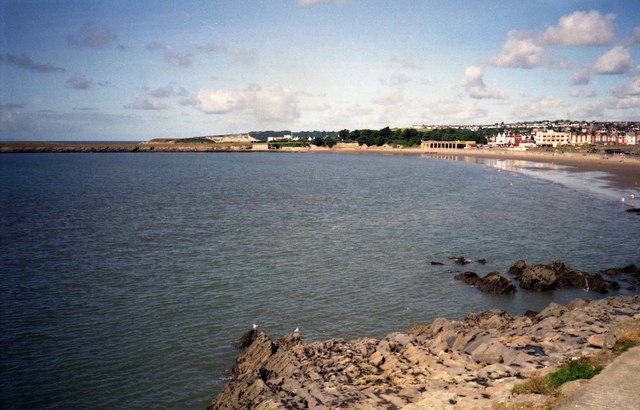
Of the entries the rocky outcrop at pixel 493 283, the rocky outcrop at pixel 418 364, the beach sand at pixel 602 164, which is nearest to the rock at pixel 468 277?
the rocky outcrop at pixel 493 283

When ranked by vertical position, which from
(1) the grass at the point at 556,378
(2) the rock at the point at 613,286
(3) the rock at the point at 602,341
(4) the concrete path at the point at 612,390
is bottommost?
(2) the rock at the point at 613,286

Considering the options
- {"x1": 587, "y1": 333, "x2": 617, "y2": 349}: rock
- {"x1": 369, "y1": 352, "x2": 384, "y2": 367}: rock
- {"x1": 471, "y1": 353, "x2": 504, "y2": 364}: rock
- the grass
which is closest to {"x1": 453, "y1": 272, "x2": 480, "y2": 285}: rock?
{"x1": 587, "y1": 333, "x2": 617, "y2": 349}: rock

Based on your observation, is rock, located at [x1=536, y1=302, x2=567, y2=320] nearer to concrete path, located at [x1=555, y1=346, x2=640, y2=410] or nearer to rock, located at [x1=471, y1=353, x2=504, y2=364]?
rock, located at [x1=471, y1=353, x2=504, y2=364]

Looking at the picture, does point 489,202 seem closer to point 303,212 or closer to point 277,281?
point 303,212

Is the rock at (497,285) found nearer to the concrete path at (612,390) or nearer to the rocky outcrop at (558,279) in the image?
the rocky outcrop at (558,279)

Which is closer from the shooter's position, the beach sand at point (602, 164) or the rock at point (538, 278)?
the rock at point (538, 278)

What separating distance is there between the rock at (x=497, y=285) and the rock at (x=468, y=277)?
0.73 metres

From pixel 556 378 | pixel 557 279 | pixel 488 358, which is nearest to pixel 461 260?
pixel 557 279

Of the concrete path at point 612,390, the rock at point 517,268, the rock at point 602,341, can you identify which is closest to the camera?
the concrete path at point 612,390

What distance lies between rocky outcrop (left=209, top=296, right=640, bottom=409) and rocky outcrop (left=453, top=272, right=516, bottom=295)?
27.1 ft

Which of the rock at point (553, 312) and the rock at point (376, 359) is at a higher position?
the rock at point (376, 359)

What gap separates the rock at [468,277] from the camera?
101 feet

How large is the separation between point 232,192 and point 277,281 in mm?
53260

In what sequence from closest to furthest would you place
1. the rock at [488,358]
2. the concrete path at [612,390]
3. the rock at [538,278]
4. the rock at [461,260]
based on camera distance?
the concrete path at [612,390], the rock at [488,358], the rock at [538,278], the rock at [461,260]
